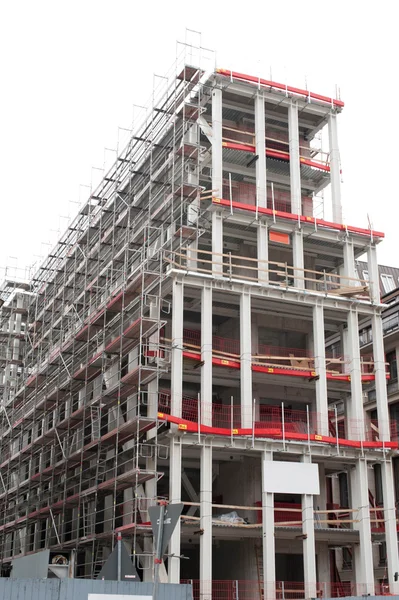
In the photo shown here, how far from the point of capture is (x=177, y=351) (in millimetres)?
38219

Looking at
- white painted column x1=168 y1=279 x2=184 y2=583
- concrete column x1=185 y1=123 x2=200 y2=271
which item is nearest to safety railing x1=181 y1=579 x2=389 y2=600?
white painted column x1=168 y1=279 x2=184 y2=583

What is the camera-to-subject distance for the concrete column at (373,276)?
4519cm

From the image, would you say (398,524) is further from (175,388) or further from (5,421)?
(5,421)

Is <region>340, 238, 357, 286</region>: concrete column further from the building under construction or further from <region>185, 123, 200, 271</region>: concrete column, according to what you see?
<region>185, 123, 200, 271</region>: concrete column

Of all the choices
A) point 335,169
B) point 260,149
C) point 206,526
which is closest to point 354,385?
point 206,526

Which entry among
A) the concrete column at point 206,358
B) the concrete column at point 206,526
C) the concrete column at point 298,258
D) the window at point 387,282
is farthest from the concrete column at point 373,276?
the window at point 387,282

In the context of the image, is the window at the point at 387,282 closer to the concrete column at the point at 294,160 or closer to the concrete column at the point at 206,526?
the concrete column at the point at 294,160

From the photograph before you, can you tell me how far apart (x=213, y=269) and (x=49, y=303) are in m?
17.4

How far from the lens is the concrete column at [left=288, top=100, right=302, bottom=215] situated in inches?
1799

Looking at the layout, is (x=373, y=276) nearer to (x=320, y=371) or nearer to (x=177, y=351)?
(x=320, y=371)

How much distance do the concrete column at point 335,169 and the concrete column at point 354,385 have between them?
Result: 240 inches

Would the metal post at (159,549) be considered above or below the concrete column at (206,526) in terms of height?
below

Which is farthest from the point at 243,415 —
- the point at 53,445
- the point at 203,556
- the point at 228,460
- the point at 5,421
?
the point at 5,421

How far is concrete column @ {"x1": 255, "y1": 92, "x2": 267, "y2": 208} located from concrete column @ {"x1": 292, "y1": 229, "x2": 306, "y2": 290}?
95.4 inches
